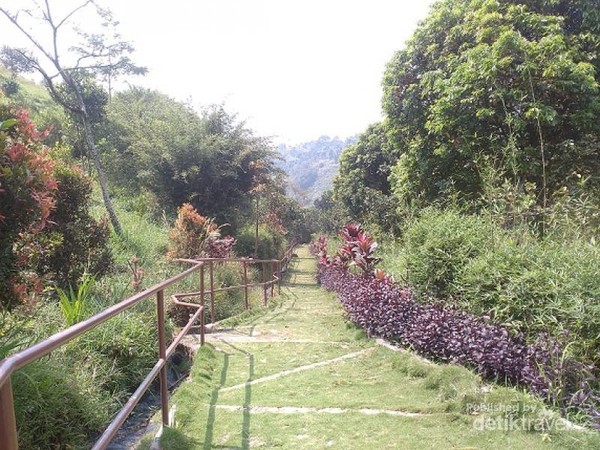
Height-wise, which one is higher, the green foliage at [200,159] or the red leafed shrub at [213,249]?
the green foliage at [200,159]

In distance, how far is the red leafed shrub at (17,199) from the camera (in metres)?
2.67

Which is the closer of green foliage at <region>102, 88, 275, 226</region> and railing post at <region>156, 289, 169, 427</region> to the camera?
railing post at <region>156, 289, 169, 427</region>

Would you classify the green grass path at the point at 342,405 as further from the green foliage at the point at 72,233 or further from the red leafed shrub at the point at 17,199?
the green foliage at the point at 72,233

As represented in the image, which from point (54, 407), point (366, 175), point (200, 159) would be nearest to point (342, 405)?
point (54, 407)

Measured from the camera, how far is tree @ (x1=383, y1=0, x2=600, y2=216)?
6137mm

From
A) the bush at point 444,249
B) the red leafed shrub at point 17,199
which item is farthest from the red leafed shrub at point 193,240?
the red leafed shrub at point 17,199

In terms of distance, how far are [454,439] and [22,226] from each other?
2.88m

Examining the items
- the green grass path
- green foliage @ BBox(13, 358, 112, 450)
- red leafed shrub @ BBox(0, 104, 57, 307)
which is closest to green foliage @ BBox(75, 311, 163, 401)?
green foliage @ BBox(13, 358, 112, 450)

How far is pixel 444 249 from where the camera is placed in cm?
459

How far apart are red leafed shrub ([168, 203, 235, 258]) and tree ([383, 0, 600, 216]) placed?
432 cm

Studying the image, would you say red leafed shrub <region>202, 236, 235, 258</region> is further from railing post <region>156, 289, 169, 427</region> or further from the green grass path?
railing post <region>156, 289, 169, 427</region>

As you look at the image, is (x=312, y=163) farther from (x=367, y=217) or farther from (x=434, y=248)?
(x=434, y=248)

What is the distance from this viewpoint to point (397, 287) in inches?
197

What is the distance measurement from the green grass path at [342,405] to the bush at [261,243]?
11216 mm
